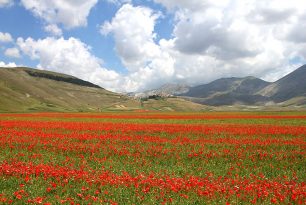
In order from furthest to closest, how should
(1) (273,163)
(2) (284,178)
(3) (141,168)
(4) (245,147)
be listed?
(4) (245,147) < (1) (273,163) < (3) (141,168) < (2) (284,178)

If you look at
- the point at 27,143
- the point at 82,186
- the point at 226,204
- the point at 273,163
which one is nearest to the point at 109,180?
the point at 82,186

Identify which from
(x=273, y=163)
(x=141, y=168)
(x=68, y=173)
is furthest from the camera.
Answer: (x=273, y=163)

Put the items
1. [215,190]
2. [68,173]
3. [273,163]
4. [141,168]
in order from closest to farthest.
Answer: [215,190] < [68,173] < [141,168] < [273,163]

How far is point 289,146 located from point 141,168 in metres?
13.5

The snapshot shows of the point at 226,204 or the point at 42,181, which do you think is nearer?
the point at 226,204

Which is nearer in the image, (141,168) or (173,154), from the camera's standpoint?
(141,168)

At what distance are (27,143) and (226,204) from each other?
1888cm

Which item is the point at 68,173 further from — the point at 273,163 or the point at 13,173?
the point at 273,163

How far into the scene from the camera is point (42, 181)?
13070 mm

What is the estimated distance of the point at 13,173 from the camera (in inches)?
556

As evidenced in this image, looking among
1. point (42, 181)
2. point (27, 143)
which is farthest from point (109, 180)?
point (27, 143)

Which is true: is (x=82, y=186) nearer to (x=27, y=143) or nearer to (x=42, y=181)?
(x=42, y=181)

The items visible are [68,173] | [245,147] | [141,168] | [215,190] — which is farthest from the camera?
[245,147]

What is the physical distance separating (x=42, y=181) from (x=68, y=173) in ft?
3.95
